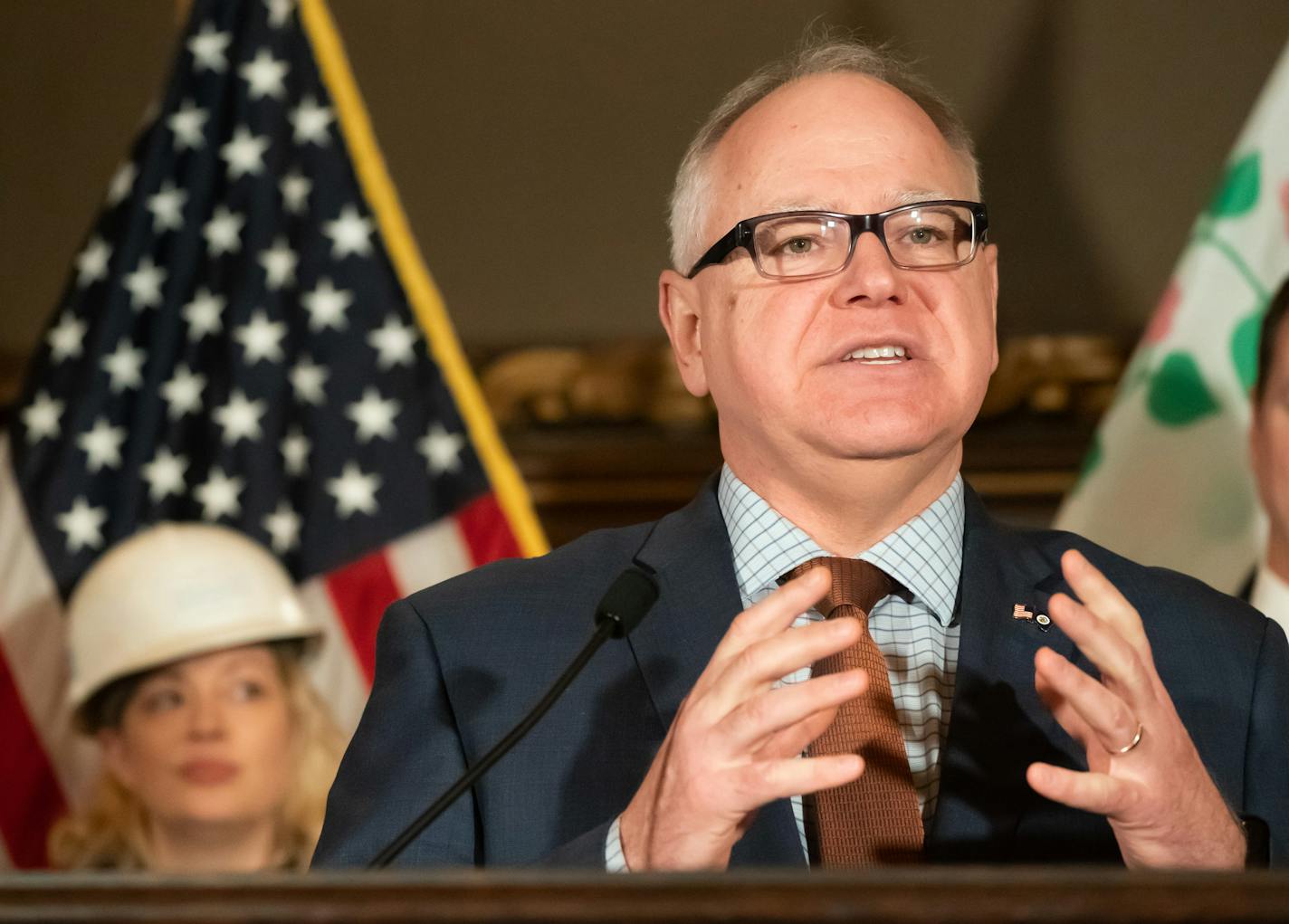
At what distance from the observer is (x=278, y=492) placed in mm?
3412

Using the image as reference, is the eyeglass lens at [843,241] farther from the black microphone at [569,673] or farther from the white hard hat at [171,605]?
the white hard hat at [171,605]

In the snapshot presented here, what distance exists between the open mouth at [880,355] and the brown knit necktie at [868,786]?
24cm

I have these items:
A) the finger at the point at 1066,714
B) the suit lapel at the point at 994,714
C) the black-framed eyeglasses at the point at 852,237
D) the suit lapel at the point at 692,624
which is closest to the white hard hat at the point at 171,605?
the suit lapel at the point at 692,624

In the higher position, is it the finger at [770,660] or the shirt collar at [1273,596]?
the finger at [770,660]

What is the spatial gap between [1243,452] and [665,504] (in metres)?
1.19

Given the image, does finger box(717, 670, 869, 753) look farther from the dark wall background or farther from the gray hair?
the dark wall background

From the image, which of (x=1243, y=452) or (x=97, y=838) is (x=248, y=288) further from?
(x=1243, y=452)

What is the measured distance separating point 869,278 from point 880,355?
0.07 metres

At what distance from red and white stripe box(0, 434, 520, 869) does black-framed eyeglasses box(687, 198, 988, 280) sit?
1.80 metres

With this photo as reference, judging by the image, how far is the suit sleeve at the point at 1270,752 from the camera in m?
1.44

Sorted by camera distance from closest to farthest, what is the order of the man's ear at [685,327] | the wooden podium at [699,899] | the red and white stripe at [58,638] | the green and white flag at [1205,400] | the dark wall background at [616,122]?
the wooden podium at [699,899] < the man's ear at [685,327] < the green and white flag at [1205,400] < the red and white stripe at [58,638] < the dark wall background at [616,122]

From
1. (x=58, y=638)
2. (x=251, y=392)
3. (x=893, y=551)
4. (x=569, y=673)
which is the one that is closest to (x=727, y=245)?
(x=893, y=551)

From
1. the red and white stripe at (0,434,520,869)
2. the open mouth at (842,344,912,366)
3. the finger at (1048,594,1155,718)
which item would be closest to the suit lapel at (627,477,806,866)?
the open mouth at (842,344,912,366)

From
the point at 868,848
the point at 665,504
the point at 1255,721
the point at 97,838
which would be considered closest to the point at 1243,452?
the point at 665,504
